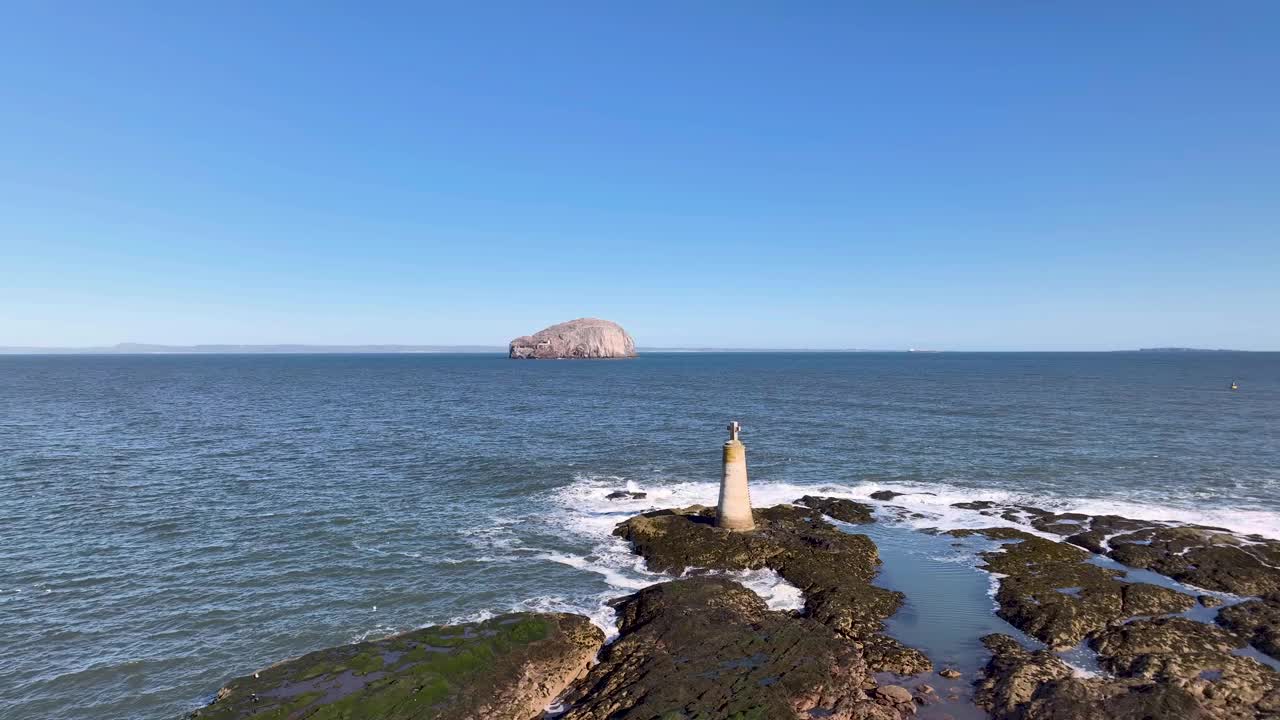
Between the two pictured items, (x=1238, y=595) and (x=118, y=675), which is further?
(x=1238, y=595)

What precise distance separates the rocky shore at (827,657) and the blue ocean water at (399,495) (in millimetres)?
2198

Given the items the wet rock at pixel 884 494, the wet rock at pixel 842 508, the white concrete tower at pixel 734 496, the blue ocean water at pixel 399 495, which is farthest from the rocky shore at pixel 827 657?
the wet rock at pixel 884 494

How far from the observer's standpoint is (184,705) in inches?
680

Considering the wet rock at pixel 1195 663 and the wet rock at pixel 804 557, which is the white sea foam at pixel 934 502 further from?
the wet rock at pixel 1195 663

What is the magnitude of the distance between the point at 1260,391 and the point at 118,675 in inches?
6151

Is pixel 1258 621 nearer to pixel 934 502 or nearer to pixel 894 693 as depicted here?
pixel 894 693

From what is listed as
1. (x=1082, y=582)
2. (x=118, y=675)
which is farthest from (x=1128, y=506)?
(x=118, y=675)

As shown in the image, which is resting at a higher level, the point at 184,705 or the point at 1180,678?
the point at 1180,678

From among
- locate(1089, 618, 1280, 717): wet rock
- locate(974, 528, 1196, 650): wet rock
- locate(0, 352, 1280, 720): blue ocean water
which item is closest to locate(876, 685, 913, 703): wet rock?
locate(0, 352, 1280, 720): blue ocean water

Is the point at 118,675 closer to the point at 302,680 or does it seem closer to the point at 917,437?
the point at 302,680

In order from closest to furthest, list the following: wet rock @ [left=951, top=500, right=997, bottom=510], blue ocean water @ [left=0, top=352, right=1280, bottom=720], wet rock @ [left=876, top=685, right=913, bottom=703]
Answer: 1. wet rock @ [left=876, top=685, right=913, bottom=703]
2. blue ocean water @ [left=0, top=352, right=1280, bottom=720]
3. wet rock @ [left=951, top=500, right=997, bottom=510]

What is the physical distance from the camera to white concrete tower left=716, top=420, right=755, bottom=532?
28734mm

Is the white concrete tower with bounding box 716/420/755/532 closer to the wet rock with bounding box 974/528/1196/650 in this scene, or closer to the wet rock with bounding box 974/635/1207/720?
the wet rock with bounding box 974/528/1196/650

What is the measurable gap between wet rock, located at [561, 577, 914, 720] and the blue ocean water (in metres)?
2.92
